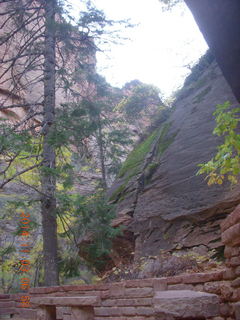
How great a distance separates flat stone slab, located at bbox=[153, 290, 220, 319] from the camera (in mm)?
2875

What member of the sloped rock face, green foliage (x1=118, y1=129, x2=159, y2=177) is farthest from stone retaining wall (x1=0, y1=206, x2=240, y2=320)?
green foliage (x1=118, y1=129, x2=159, y2=177)

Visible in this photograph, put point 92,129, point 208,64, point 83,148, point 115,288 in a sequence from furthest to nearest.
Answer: point 208,64, point 83,148, point 92,129, point 115,288

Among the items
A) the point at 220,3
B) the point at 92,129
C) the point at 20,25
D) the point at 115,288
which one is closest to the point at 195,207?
the point at 115,288

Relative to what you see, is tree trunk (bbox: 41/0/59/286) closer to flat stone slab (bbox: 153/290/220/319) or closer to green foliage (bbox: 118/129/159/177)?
green foliage (bbox: 118/129/159/177)

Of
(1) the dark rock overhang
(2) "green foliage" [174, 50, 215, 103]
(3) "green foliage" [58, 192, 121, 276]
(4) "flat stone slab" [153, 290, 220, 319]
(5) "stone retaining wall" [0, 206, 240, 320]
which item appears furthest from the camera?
(2) "green foliage" [174, 50, 215, 103]

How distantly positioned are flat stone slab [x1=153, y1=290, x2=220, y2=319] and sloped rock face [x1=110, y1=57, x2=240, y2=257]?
3682 millimetres

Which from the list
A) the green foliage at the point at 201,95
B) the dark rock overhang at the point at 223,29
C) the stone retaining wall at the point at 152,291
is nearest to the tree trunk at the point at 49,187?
the stone retaining wall at the point at 152,291

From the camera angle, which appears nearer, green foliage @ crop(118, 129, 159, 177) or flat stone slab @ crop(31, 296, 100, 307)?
flat stone slab @ crop(31, 296, 100, 307)

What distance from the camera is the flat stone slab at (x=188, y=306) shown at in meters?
2.88

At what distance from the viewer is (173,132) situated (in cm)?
1054

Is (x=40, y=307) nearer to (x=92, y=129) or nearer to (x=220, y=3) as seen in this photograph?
(x=92, y=129)

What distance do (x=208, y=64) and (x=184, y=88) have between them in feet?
4.14

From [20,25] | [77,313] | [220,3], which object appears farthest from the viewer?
[20,25]

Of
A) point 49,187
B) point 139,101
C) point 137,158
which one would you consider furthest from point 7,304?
point 139,101
